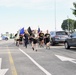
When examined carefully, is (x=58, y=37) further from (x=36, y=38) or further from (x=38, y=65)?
(x=38, y=65)

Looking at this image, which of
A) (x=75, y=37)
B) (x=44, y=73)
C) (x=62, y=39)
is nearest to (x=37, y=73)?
(x=44, y=73)

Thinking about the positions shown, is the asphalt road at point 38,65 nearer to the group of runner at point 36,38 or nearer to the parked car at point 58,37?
the group of runner at point 36,38

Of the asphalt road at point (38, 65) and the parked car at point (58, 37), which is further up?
the parked car at point (58, 37)

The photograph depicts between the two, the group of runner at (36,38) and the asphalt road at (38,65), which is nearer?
the asphalt road at (38,65)

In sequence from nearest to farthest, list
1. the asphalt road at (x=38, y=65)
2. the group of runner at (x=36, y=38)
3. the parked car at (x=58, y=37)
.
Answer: the asphalt road at (x=38, y=65)
the group of runner at (x=36, y=38)
the parked car at (x=58, y=37)

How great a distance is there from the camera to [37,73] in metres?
9.91

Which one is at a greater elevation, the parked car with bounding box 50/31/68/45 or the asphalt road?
the parked car with bounding box 50/31/68/45

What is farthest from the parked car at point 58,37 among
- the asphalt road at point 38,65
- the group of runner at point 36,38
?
the asphalt road at point 38,65

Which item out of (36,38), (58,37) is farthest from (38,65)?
(58,37)

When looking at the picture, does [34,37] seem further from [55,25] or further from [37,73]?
[55,25]

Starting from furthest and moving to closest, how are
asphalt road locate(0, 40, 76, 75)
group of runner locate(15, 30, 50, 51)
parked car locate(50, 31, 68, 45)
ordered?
parked car locate(50, 31, 68, 45)
group of runner locate(15, 30, 50, 51)
asphalt road locate(0, 40, 76, 75)

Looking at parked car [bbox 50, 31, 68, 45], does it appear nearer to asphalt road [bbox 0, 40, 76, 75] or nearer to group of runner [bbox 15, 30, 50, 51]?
group of runner [bbox 15, 30, 50, 51]

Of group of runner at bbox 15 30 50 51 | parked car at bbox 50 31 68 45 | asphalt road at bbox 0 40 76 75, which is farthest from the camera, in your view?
parked car at bbox 50 31 68 45

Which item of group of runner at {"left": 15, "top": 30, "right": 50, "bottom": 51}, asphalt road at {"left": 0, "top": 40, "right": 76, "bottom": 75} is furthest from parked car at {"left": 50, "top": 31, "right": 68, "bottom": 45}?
asphalt road at {"left": 0, "top": 40, "right": 76, "bottom": 75}
